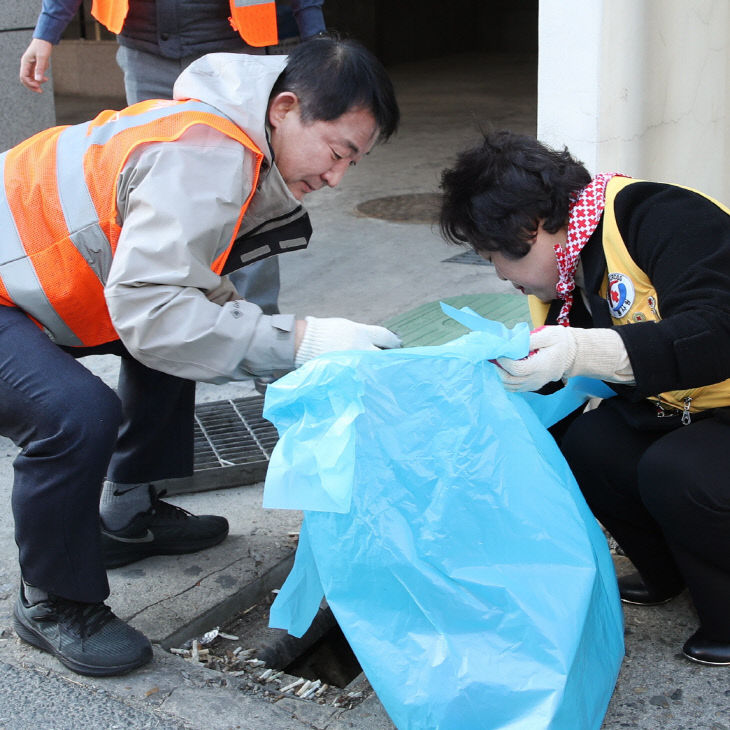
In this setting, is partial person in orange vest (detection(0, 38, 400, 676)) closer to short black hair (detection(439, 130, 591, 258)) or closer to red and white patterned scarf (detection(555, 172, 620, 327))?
short black hair (detection(439, 130, 591, 258))

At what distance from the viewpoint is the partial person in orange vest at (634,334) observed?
1.76m

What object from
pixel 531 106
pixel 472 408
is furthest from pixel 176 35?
pixel 531 106

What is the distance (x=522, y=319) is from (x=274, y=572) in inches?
66.7

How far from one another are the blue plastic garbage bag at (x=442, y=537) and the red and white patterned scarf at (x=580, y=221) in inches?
11.8

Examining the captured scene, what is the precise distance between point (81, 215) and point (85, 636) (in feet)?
2.61

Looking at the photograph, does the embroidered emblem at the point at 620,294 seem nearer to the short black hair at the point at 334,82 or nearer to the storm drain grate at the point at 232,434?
the short black hair at the point at 334,82

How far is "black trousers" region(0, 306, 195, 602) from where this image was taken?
71.5 inches

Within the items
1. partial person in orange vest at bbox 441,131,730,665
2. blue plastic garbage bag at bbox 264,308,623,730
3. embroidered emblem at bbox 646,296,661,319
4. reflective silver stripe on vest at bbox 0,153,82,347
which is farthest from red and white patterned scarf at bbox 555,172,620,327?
reflective silver stripe on vest at bbox 0,153,82,347

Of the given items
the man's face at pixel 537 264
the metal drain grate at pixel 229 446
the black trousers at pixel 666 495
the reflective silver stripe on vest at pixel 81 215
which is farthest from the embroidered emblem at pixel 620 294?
the metal drain grate at pixel 229 446

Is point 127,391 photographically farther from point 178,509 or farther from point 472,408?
point 472,408

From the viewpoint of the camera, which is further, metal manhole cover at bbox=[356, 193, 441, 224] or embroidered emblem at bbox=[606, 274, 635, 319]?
metal manhole cover at bbox=[356, 193, 441, 224]

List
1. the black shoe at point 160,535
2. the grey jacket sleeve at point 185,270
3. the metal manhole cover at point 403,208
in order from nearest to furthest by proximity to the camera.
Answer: the grey jacket sleeve at point 185,270 < the black shoe at point 160,535 < the metal manhole cover at point 403,208

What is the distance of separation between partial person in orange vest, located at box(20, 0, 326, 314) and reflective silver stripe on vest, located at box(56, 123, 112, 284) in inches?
51.0

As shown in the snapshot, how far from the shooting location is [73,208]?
184cm
